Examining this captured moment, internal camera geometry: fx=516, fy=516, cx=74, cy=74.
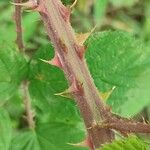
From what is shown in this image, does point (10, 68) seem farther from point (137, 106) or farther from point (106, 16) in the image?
point (106, 16)

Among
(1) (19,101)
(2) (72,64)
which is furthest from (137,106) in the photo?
(1) (19,101)

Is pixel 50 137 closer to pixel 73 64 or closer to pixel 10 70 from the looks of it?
pixel 10 70

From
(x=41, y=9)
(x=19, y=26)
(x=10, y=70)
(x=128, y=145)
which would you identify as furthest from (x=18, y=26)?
(x=128, y=145)

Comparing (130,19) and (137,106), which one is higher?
(137,106)

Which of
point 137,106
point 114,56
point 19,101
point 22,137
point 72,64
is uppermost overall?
point 72,64

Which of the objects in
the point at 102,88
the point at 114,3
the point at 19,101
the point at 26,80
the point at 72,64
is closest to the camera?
the point at 72,64

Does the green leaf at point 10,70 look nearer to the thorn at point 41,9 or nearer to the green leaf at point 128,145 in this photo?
the thorn at point 41,9

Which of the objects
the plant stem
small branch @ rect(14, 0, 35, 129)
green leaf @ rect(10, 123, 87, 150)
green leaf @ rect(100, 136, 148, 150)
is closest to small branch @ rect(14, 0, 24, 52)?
small branch @ rect(14, 0, 35, 129)
